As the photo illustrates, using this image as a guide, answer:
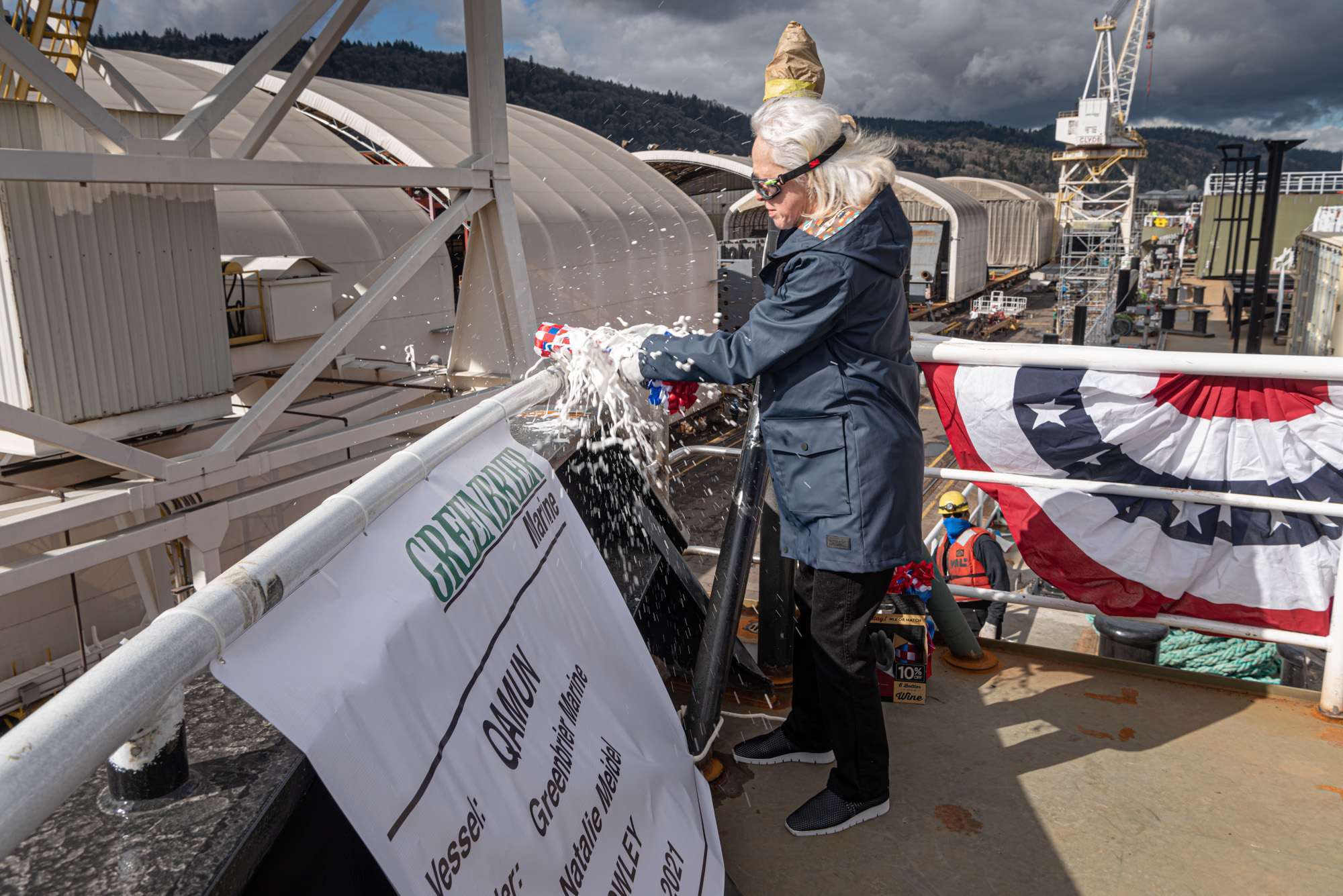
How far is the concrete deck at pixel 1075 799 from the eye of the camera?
217cm

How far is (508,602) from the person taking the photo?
145 centimetres

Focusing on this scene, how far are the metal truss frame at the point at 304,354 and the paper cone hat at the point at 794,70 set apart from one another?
3284mm

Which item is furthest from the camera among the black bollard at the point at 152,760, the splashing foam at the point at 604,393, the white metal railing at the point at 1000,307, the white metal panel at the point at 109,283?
the white metal railing at the point at 1000,307

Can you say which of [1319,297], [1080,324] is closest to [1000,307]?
[1080,324]

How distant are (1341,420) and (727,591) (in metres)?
2.12

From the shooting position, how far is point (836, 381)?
2.16 meters

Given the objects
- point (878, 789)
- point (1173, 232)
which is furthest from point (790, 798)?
point (1173, 232)

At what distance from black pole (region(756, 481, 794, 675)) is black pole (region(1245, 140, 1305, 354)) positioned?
15.5m

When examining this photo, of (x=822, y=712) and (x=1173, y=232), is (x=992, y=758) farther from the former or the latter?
(x=1173, y=232)

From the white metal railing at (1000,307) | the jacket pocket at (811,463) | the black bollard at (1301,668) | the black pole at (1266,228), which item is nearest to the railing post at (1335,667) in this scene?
the black bollard at (1301,668)

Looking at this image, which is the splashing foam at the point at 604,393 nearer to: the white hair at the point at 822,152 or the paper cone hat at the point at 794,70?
the white hair at the point at 822,152

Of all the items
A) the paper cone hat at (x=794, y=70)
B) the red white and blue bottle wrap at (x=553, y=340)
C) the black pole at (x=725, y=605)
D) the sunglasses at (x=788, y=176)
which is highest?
the paper cone hat at (x=794, y=70)

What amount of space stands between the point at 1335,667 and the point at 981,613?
3.83 meters

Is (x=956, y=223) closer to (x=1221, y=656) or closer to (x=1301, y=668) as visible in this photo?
(x=1221, y=656)
